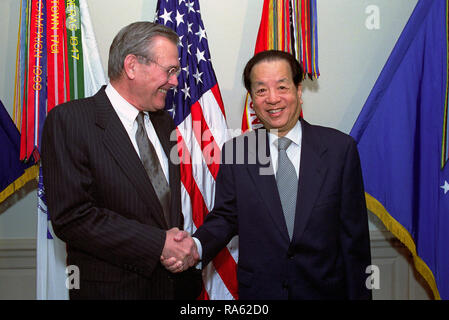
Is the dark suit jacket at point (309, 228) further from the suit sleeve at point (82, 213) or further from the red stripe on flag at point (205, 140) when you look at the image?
the red stripe on flag at point (205, 140)

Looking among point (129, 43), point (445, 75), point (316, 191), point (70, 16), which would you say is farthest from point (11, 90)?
point (445, 75)

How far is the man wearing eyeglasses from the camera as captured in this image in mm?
1490

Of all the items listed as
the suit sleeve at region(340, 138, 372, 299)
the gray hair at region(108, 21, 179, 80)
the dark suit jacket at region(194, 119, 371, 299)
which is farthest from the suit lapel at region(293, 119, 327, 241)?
the gray hair at region(108, 21, 179, 80)

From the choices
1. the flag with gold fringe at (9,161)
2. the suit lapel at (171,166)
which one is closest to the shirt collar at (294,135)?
the suit lapel at (171,166)

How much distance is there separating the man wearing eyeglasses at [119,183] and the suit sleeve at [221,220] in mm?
153

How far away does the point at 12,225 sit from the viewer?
9.16ft

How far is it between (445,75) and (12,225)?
3.14m

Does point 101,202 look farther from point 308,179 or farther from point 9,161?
point 9,161

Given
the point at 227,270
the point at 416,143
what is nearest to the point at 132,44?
the point at 227,270

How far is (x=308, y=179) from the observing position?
5.53 feet

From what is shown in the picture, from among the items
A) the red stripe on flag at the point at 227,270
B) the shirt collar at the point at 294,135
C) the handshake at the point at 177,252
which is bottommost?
the red stripe on flag at the point at 227,270

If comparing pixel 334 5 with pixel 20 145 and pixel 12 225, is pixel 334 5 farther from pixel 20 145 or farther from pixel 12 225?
pixel 12 225

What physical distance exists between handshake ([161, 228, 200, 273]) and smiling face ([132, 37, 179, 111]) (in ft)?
1.96

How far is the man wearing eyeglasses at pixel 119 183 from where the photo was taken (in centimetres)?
149
